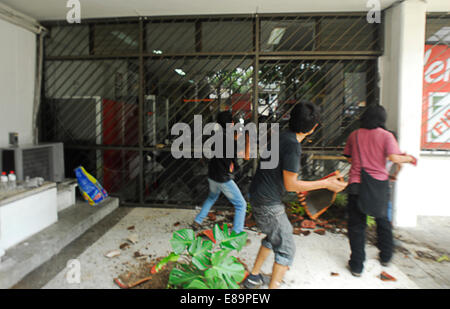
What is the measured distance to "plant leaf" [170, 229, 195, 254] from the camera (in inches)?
97.7

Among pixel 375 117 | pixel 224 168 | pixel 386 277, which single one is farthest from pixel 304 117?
pixel 386 277

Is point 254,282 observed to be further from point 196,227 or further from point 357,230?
point 196,227

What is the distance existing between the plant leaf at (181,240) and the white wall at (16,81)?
383 cm

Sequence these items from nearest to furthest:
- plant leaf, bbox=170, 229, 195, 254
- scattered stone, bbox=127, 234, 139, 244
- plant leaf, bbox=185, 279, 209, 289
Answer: plant leaf, bbox=185, 279, 209, 289, plant leaf, bbox=170, 229, 195, 254, scattered stone, bbox=127, 234, 139, 244

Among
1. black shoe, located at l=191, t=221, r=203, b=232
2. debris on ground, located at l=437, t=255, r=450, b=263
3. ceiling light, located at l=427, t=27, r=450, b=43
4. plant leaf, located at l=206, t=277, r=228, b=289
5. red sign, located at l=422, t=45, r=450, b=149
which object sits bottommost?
debris on ground, located at l=437, t=255, r=450, b=263

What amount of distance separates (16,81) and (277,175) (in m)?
4.99

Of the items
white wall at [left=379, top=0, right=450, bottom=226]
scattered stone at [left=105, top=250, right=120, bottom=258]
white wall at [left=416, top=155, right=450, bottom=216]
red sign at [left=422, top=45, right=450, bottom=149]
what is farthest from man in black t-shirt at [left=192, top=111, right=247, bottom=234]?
red sign at [left=422, top=45, right=450, bottom=149]

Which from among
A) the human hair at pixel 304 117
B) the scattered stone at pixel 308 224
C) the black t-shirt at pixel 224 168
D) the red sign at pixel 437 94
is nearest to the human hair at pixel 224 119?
the black t-shirt at pixel 224 168

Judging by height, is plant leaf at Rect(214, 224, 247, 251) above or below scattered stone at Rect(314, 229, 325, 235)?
above

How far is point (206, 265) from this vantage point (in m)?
2.41

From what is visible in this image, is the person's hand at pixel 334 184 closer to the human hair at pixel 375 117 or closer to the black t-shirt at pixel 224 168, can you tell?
the human hair at pixel 375 117

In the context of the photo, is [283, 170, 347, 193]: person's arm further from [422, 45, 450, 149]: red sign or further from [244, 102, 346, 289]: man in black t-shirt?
[422, 45, 450, 149]: red sign

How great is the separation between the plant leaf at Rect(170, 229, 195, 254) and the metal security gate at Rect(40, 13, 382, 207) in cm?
265
